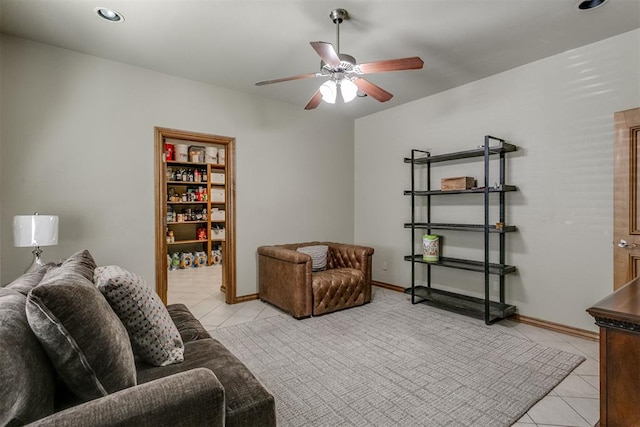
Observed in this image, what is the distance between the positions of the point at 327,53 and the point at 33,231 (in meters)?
2.52

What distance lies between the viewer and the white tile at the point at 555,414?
177cm

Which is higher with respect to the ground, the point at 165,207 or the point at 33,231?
the point at 165,207

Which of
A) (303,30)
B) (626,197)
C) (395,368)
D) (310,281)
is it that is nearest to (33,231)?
(310,281)

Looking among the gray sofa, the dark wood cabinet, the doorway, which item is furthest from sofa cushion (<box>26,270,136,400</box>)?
the doorway

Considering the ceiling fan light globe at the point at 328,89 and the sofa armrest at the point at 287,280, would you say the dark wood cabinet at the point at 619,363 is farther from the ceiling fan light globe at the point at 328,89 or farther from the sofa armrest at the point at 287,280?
the sofa armrest at the point at 287,280

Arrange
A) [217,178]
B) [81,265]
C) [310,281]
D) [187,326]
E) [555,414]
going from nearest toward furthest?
[81,265], [555,414], [187,326], [310,281], [217,178]

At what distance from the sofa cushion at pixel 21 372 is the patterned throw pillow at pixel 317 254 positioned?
3.13 metres

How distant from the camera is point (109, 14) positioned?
94.3 inches

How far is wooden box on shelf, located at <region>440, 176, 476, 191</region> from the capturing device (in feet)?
11.6

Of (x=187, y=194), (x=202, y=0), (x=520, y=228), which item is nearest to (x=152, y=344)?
(x=202, y=0)

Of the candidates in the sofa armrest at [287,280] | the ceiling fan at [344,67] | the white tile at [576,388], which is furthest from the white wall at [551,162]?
the sofa armrest at [287,280]

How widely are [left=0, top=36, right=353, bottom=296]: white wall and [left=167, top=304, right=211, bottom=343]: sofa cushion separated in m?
1.45

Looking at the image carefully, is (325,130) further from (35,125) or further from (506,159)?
(35,125)

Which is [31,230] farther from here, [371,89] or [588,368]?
[588,368]
